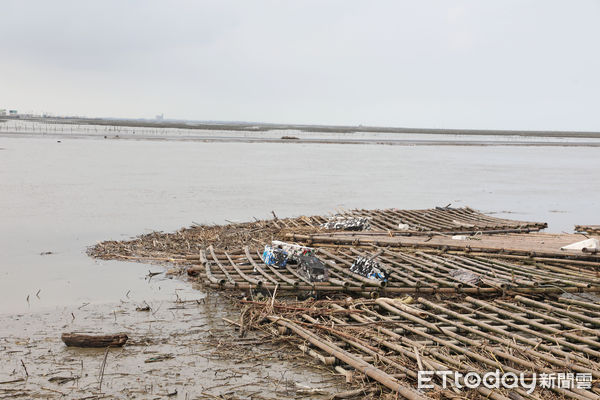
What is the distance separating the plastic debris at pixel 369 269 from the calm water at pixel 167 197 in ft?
9.25

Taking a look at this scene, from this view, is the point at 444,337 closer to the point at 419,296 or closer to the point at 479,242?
the point at 419,296

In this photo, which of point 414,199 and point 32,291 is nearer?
point 32,291

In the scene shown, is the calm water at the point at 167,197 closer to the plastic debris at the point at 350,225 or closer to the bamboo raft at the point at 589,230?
the bamboo raft at the point at 589,230

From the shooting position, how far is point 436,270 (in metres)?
9.77

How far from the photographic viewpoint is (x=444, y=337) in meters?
6.88

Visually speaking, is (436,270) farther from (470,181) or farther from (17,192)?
(470,181)

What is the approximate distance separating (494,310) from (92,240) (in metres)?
9.08

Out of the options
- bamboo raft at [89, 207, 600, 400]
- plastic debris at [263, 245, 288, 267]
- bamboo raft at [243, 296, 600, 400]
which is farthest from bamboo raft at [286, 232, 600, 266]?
bamboo raft at [243, 296, 600, 400]

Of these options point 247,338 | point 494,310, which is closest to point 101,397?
point 247,338

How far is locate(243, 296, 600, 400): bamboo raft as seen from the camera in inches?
229

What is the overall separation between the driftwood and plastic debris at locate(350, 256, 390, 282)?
3.98 metres

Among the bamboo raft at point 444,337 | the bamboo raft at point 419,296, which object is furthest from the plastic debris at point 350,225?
the bamboo raft at point 444,337

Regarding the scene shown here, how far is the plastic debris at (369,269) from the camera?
904 cm

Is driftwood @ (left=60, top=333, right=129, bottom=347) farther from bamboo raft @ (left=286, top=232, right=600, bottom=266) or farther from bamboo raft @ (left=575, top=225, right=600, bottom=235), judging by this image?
bamboo raft @ (left=575, top=225, right=600, bottom=235)
